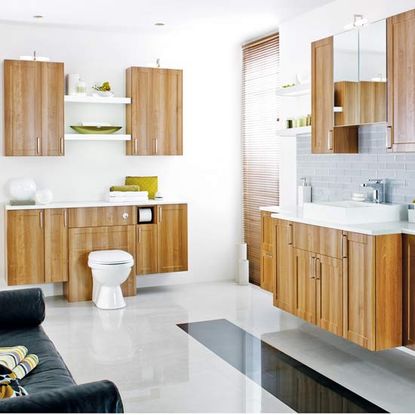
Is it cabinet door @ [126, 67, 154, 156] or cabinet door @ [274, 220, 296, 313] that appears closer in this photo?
cabinet door @ [274, 220, 296, 313]

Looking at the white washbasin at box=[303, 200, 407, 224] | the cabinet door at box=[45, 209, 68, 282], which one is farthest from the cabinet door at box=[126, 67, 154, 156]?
Answer: the white washbasin at box=[303, 200, 407, 224]

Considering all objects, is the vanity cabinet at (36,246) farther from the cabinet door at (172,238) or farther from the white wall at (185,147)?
the cabinet door at (172,238)

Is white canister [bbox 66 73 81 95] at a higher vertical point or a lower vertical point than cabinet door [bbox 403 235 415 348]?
higher

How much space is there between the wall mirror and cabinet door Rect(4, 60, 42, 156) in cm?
281

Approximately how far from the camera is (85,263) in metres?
6.11

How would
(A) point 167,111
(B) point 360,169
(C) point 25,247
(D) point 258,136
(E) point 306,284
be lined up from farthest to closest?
(D) point 258,136
(A) point 167,111
(C) point 25,247
(B) point 360,169
(E) point 306,284

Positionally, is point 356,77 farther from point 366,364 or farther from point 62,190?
point 62,190

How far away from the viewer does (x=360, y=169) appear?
199 inches

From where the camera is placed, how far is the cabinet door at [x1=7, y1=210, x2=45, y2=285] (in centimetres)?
584

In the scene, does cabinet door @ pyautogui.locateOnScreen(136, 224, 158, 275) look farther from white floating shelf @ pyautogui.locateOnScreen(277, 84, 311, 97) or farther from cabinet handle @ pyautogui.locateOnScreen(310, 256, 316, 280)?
cabinet handle @ pyautogui.locateOnScreen(310, 256, 316, 280)

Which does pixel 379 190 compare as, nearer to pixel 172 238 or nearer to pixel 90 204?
pixel 172 238

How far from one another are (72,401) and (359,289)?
98.7 inches

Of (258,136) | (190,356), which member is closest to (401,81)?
(190,356)

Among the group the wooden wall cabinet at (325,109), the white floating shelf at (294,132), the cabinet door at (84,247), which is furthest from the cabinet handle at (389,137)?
the cabinet door at (84,247)
